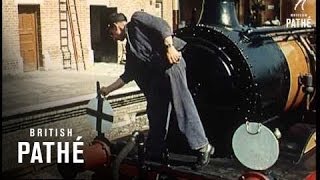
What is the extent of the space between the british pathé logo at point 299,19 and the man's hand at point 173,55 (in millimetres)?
782

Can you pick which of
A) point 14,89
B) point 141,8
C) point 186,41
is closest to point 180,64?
point 186,41

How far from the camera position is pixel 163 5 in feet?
9.16

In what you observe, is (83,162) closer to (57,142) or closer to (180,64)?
(57,142)

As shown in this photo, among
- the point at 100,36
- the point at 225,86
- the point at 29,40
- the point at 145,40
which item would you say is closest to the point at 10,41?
the point at 29,40

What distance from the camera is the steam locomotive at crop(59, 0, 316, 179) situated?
8.27ft

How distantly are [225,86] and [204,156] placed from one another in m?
0.37

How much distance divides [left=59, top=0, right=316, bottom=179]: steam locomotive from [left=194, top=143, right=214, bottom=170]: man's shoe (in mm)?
92

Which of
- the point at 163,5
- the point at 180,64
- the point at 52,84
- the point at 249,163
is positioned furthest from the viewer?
the point at 52,84

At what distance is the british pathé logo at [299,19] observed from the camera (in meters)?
2.85

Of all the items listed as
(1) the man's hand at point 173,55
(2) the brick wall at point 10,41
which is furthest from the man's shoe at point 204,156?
(2) the brick wall at point 10,41

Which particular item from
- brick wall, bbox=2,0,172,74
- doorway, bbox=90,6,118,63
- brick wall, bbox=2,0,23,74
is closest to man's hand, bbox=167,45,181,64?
brick wall, bbox=2,0,172,74

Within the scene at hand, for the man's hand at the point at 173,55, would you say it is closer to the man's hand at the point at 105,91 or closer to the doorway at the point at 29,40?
the man's hand at the point at 105,91

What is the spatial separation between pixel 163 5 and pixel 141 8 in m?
0.17

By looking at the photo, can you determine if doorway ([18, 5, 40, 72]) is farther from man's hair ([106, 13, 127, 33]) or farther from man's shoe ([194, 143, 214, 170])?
man's shoe ([194, 143, 214, 170])
